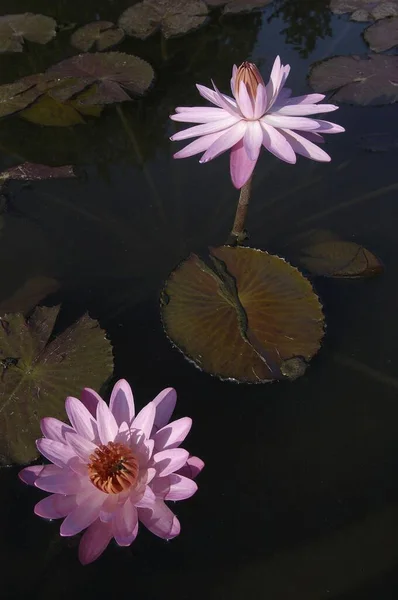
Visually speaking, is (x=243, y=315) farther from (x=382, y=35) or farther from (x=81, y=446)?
(x=382, y=35)

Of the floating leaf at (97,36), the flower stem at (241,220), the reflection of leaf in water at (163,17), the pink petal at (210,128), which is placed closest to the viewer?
the pink petal at (210,128)

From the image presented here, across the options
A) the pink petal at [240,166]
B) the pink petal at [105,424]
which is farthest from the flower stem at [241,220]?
the pink petal at [105,424]

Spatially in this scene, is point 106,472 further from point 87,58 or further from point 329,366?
point 87,58

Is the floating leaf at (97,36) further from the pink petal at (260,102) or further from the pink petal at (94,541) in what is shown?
the pink petal at (94,541)

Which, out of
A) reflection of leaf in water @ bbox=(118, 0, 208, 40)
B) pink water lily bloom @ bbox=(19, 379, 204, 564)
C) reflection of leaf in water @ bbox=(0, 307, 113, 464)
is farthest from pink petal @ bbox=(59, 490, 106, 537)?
reflection of leaf in water @ bbox=(118, 0, 208, 40)

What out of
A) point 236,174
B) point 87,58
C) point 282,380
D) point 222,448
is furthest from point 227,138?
point 87,58

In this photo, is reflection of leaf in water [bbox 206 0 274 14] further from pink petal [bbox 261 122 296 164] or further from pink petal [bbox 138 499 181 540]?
pink petal [bbox 138 499 181 540]

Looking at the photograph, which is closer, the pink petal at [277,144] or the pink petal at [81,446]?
the pink petal at [81,446]
